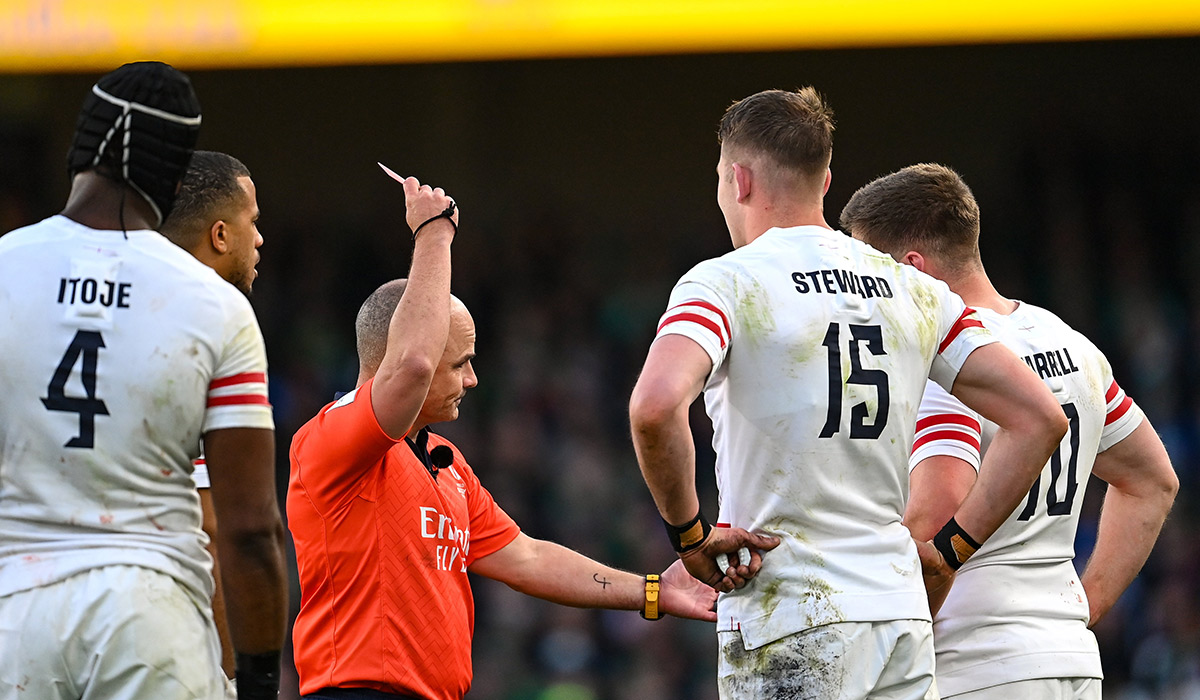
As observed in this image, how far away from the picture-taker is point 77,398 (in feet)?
9.57

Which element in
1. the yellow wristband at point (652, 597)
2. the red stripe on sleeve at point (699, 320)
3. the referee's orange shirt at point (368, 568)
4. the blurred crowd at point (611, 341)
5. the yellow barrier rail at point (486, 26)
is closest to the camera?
the red stripe on sleeve at point (699, 320)

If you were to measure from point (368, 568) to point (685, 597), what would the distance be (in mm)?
961

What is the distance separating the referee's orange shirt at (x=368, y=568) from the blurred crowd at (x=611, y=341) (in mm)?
6791

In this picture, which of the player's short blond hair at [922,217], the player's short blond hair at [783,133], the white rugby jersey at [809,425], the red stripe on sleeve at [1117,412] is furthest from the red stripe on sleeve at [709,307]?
the red stripe on sleeve at [1117,412]

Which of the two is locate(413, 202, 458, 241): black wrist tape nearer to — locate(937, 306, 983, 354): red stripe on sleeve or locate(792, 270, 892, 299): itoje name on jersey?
locate(792, 270, 892, 299): itoje name on jersey

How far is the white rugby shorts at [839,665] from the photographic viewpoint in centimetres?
339

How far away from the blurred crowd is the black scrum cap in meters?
8.01

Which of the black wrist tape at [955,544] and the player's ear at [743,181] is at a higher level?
the player's ear at [743,181]

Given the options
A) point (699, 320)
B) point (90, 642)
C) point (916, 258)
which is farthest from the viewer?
point (916, 258)

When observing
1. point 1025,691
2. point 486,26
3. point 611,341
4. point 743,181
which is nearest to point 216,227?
point 743,181

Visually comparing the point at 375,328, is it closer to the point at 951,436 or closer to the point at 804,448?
the point at 804,448

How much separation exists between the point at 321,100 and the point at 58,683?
11894 mm

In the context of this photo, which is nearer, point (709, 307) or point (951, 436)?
point (709, 307)

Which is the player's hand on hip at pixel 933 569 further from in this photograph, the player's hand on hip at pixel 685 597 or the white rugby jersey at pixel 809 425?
the player's hand on hip at pixel 685 597
